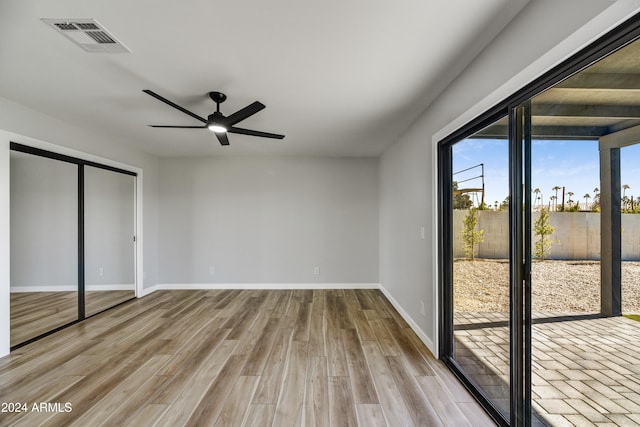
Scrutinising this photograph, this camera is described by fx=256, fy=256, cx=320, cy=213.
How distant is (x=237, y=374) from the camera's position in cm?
218

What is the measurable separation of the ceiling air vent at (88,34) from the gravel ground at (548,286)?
295 cm

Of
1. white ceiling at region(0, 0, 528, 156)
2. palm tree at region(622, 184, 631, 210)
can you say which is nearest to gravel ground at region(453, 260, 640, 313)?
palm tree at region(622, 184, 631, 210)

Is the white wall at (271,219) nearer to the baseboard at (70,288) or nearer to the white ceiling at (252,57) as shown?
the baseboard at (70,288)

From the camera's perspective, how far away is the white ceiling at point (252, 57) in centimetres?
144

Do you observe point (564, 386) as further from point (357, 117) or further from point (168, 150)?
point (168, 150)

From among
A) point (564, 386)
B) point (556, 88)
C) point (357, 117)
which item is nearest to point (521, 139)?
point (556, 88)

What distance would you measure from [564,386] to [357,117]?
9.07 feet

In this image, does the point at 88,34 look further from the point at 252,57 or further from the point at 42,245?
the point at 42,245

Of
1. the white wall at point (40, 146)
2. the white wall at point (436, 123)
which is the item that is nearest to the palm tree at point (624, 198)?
the white wall at point (436, 123)

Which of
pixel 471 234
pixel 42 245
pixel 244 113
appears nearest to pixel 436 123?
pixel 471 234

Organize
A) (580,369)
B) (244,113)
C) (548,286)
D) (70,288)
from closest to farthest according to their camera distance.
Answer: (580,369) < (548,286) < (244,113) < (70,288)

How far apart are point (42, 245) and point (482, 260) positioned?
4606 millimetres

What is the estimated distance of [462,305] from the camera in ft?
7.30

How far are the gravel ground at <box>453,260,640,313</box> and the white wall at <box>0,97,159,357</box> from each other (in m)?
4.31
